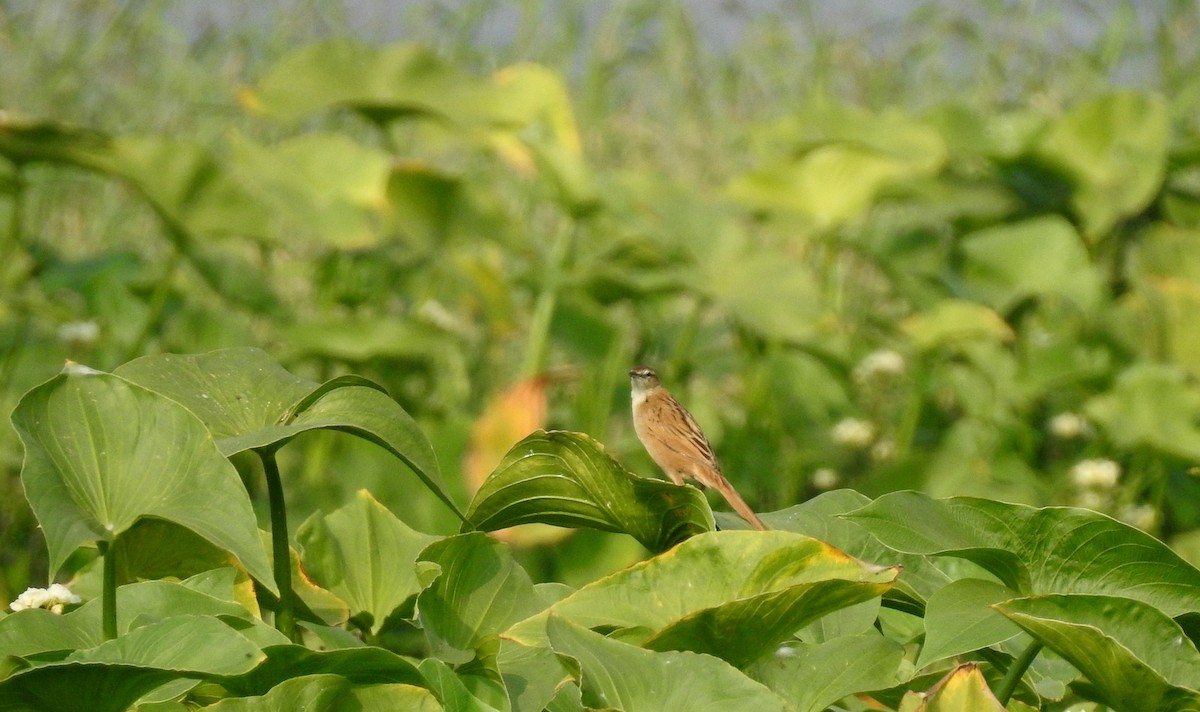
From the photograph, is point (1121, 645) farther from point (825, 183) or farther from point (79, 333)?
point (825, 183)

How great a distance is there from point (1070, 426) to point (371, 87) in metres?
2.62

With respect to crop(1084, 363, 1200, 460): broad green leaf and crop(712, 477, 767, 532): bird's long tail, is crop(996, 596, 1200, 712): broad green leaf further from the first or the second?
crop(1084, 363, 1200, 460): broad green leaf

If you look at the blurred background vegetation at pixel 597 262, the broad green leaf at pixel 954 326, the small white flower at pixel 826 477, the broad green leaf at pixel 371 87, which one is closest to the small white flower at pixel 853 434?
the blurred background vegetation at pixel 597 262

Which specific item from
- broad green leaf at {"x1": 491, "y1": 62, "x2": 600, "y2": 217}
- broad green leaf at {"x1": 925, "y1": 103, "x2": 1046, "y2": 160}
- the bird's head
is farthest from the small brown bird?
broad green leaf at {"x1": 925, "y1": 103, "x2": 1046, "y2": 160}

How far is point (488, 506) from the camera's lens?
145cm

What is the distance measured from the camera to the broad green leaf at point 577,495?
1.41 meters

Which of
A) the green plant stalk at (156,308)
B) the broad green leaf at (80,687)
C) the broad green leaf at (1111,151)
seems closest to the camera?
the broad green leaf at (80,687)

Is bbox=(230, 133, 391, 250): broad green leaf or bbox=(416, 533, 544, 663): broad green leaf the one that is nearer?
bbox=(416, 533, 544, 663): broad green leaf

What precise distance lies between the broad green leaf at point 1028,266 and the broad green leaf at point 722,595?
13.5 feet

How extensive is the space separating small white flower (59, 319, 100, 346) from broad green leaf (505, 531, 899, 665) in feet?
11.6

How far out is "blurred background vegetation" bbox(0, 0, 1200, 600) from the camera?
4.47m

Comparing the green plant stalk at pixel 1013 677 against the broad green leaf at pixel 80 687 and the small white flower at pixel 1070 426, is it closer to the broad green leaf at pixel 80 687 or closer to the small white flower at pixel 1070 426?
the broad green leaf at pixel 80 687

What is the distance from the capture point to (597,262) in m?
4.86

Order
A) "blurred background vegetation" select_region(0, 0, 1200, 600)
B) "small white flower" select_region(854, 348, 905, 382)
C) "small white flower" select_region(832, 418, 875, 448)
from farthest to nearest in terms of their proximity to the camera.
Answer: "small white flower" select_region(854, 348, 905, 382), "small white flower" select_region(832, 418, 875, 448), "blurred background vegetation" select_region(0, 0, 1200, 600)
